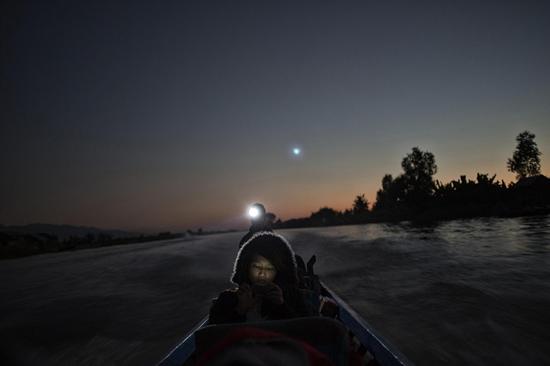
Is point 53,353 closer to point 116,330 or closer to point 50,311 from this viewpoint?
point 116,330

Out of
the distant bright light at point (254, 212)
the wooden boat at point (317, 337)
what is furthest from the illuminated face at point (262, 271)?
the distant bright light at point (254, 212)

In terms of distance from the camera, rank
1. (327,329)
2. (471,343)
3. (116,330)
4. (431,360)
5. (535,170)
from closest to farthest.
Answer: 1. (327,329)
2. (431,360)
3. (471,343)
4. (116,330)
5. (535,170)

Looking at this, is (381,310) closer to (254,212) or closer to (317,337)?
(254,212)

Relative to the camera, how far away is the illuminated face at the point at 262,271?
3.58 metres

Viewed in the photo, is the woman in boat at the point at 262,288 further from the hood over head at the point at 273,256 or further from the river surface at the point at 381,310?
the river surface at the point at 381,310

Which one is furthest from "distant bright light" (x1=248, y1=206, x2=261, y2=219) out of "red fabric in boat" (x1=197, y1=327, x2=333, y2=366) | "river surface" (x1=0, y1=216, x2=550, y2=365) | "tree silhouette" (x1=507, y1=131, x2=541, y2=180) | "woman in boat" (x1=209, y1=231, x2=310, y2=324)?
"tree silhouette" (x1=507, y1=131, x2=541, y2=180)

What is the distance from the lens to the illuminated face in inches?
141

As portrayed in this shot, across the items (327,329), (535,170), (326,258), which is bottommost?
(326,258)

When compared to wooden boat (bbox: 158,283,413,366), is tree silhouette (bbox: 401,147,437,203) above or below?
above

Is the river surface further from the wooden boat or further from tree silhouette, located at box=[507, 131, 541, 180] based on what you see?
tree silhouette, located at box=[507, 131, 541, 180]

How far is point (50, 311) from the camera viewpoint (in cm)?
1081

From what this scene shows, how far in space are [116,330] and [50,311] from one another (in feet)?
15.6

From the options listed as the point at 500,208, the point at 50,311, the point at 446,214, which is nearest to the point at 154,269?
the point at 50,311

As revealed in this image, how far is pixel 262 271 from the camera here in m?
3.61
